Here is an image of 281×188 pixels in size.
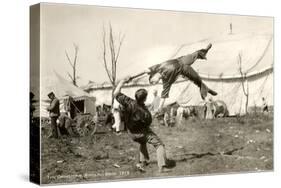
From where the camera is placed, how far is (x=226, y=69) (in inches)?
280

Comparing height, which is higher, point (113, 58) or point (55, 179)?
point (113, 58)

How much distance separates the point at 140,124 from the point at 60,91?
76 cm

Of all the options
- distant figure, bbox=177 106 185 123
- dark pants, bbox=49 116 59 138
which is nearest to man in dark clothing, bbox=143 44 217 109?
distant figure, bbox=177 106 185 123

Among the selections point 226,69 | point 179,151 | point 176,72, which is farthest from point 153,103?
point 226,69

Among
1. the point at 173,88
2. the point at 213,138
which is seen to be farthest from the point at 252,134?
the point at 173,88

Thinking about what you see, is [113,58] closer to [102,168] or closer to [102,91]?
[102,91]

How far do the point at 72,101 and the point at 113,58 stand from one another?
49cm

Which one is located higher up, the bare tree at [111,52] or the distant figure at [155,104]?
the bare tree at [111,52]

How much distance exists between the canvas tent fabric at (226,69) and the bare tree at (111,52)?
115mm

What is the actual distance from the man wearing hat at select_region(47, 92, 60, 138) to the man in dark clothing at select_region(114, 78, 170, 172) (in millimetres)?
526

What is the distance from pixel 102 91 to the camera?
6.55m

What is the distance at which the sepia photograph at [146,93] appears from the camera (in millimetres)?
6352

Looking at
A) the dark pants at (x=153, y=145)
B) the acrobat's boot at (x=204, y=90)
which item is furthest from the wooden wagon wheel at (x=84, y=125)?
the acrobat's boot at (x=204, y=90)

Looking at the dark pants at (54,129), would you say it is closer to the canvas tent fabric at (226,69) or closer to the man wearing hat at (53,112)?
the man wearing hat at (53,112)
